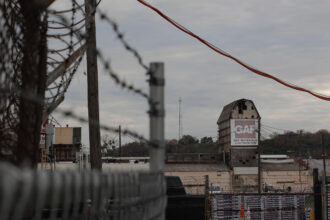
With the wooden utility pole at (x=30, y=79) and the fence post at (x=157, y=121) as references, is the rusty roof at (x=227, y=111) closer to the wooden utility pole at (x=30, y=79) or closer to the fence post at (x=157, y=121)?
the wooden utility pole at (x=30, y=79)

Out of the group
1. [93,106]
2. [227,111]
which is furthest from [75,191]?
[227,111]

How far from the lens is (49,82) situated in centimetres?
538

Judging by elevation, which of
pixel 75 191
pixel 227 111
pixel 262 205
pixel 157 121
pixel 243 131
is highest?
pixel 227 111

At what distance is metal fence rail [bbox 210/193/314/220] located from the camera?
16.2m

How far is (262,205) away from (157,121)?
1347 centimetres

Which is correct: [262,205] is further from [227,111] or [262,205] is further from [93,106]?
[227,111]

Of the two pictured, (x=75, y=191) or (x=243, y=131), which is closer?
(x=75, y=191)

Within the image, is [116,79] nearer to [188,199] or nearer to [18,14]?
[18,14]

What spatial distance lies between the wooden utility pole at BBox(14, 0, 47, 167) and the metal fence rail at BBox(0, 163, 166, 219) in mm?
997

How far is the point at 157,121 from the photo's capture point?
3.56 metres

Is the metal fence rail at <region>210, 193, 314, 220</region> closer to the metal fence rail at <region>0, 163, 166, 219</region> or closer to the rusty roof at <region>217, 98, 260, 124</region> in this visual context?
the metal fence rail at <region>0, 163, 166, 219</region>

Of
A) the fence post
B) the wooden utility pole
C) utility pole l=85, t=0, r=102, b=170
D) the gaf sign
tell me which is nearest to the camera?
the fence post

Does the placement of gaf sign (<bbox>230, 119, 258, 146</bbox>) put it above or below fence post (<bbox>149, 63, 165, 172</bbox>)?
above

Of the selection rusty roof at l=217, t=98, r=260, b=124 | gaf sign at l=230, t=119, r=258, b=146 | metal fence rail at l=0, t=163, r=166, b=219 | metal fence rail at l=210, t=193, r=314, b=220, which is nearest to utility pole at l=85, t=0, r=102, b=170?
metal fence rail at l=210, t=193, r=314, b=220
